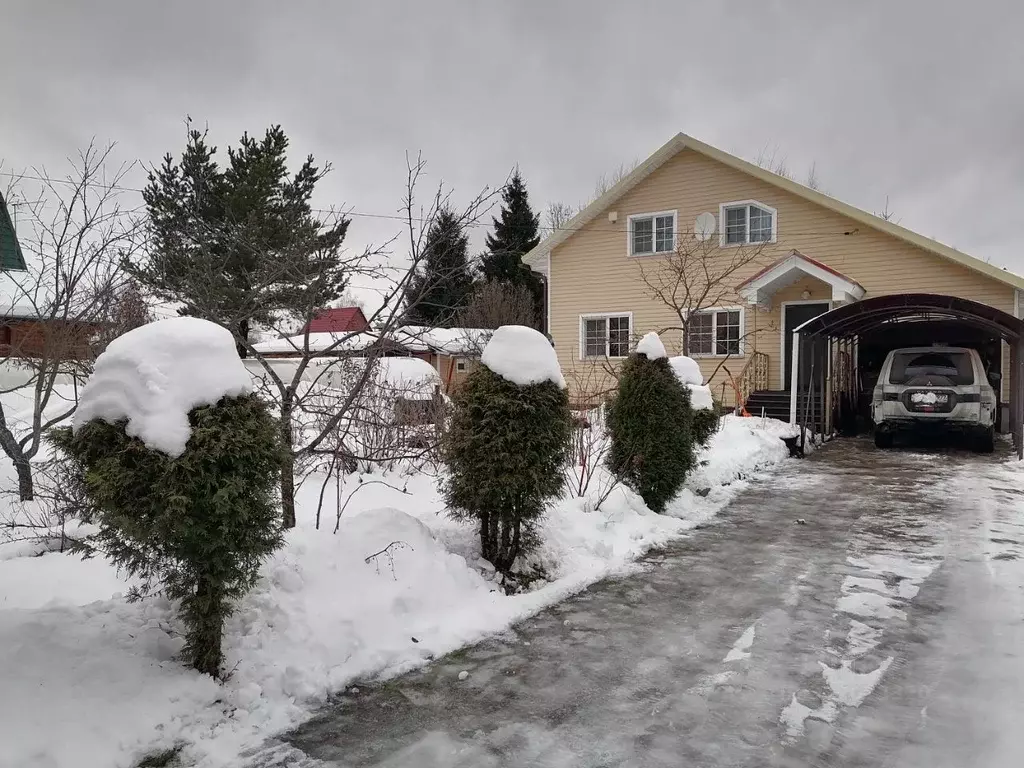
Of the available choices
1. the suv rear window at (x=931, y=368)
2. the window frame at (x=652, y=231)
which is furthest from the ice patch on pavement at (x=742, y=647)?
the window frame at (x=652, y=231)

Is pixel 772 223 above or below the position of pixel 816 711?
above

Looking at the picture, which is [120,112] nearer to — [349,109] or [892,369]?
[349,109]

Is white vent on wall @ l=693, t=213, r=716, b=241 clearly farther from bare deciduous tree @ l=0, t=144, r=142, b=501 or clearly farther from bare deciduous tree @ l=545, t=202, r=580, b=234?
bare deciduous tree @ l=545, t=202, r=580, b=234

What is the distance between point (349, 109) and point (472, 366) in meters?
6.59

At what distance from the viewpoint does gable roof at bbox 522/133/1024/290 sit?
13789 mm

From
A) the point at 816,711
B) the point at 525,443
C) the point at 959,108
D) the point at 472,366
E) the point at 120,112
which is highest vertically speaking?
the point at 959,108

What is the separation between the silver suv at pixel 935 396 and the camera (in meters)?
11.5

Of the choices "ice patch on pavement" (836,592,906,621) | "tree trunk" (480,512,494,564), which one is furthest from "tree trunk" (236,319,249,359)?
"ice patch on pavement" (836,592,906,621)

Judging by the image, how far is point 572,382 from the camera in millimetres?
18875

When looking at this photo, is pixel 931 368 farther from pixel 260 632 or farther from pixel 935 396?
pixel 260 632

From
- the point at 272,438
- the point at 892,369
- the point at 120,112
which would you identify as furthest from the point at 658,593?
the point at 892,369

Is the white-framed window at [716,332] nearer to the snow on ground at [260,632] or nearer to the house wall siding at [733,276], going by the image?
the house wall siding at [733,276]

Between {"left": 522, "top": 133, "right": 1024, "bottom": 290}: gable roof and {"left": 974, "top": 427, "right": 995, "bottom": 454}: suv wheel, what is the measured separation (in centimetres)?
358

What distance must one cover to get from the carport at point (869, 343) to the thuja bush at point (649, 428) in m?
6.42
